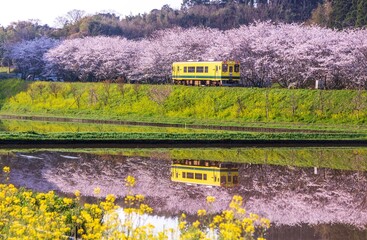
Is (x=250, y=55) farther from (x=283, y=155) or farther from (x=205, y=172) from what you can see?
(x=205, y=172)

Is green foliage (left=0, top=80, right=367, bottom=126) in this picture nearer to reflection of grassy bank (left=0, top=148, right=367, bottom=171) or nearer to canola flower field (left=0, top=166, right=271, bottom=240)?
reflection of grassy bank (left=0, top=148, right=367, bottom=171)

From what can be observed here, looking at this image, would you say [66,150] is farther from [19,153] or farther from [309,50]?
[309,50]

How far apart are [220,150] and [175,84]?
2454cm

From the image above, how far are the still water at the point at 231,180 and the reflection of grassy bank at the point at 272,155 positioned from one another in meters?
0.03

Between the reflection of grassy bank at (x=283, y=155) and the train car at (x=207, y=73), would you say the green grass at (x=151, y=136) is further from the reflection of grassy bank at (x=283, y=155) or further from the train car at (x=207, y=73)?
the train car at (x=207, y=73)

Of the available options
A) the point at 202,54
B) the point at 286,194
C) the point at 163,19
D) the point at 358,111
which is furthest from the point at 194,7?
the point at 286,194

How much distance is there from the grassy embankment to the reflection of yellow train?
20.0ft

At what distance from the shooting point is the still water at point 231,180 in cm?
1449

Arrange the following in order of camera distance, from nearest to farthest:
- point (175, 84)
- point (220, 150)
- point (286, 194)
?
1. point (286, 194)
2. point (220, 150)
3. point (175, 84)

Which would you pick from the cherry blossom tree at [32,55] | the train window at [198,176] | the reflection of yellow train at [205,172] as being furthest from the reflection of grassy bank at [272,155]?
the cherry blossom tree at [32,55]

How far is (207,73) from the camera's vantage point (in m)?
47.3

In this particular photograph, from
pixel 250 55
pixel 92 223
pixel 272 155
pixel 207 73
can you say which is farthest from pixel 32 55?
pixel 92 223

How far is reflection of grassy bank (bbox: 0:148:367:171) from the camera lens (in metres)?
23.5

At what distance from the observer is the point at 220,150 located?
87.8ft
